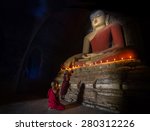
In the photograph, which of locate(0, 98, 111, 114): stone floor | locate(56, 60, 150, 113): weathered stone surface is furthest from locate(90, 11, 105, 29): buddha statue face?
locate(0, 98, 111, 114): stone floor

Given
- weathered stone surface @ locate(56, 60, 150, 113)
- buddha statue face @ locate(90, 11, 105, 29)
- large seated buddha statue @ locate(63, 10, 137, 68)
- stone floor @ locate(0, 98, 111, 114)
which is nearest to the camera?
weathered stone surface @ locate(56, 60, 150, 113)

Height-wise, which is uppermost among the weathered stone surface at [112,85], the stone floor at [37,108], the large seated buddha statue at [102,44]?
the large seated buddha statue at [102,44]

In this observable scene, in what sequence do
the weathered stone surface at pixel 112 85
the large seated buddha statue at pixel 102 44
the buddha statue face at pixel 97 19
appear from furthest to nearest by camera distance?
the buddha statue face at pixel 97 19, the large seated buddha statue at pixel 102 44, the weathered stone surface at pixel 112 85

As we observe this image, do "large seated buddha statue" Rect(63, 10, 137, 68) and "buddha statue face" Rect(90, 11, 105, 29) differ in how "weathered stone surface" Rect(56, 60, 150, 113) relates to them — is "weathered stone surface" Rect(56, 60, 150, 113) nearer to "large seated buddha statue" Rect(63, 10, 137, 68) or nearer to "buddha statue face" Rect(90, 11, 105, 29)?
"large seated buddha statue" Rect(63, 10, 137, 68)

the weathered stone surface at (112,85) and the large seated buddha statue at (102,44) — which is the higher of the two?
the large seated buddha statue at (102,44)

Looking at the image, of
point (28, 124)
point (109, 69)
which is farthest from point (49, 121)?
point (109, 69)

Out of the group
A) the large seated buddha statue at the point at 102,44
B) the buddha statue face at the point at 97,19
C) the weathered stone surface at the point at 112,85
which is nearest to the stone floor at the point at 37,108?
the weathered stone surface at the point at 112,85

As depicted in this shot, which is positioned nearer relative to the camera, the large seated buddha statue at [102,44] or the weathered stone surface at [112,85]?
the weathered stone surface at [112,85]

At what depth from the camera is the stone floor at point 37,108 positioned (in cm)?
358

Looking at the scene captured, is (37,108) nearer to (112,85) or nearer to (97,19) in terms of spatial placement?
(112,85)

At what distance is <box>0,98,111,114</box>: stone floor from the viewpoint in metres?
3.58

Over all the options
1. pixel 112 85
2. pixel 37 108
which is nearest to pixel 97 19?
pixel 112 85

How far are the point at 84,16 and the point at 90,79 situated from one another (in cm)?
172

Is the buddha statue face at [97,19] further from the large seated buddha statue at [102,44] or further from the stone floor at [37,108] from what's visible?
the stone floor at [37,108]
